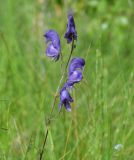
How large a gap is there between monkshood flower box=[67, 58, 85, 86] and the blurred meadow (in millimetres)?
117

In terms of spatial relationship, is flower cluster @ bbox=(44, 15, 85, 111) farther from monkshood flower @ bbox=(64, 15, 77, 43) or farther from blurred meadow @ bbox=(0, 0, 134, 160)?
blurred meadow @ bbox=(0, 0, 134, 160)

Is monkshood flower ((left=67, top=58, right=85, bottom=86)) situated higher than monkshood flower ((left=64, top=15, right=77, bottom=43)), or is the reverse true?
monkshood flower ((left=64, top=15, right=77, bottom=43))

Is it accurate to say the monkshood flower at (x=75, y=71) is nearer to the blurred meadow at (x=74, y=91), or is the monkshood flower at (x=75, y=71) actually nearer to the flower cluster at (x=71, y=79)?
the flower cluster at (x=71, y=79)

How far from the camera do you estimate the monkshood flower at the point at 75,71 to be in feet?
5.97

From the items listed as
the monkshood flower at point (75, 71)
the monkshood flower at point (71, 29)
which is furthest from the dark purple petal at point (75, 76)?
the monkshood flower at point (71, 29)

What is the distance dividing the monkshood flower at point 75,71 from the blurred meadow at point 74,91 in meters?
0.12

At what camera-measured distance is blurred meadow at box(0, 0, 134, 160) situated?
84.0 inches

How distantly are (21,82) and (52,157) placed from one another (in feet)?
4.19

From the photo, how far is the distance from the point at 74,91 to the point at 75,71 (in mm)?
546

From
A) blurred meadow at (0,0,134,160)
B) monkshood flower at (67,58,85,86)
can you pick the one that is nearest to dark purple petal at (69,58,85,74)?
monkshood flower at (67,58,85,86)

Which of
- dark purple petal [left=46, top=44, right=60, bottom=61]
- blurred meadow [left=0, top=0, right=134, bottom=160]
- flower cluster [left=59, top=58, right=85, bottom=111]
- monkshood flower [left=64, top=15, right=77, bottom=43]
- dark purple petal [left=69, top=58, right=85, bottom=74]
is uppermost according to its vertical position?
monkshood flower [left=64, top=15, right=77, bottom=43]

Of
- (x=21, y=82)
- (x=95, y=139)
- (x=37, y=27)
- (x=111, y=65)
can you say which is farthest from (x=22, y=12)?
(x=95, y=139)

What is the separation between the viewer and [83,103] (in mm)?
3031

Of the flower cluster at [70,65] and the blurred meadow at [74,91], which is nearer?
the flower cluster at [70,65]
